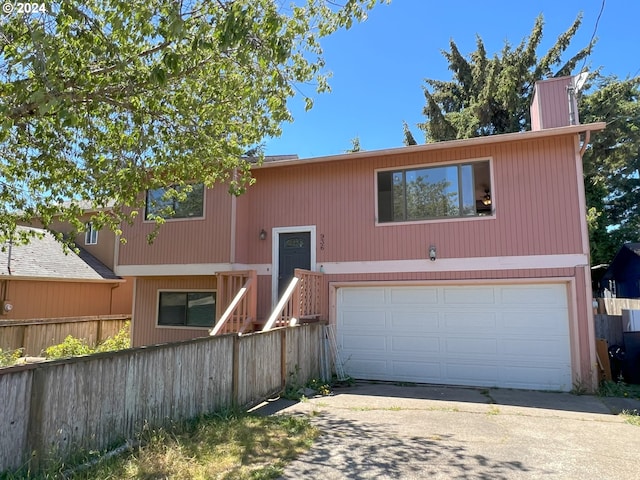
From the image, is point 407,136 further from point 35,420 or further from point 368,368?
point 35,420

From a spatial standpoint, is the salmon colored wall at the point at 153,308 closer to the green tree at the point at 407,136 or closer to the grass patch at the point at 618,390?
the grass patch at the point at 618,390

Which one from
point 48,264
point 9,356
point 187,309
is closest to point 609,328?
point 187,309

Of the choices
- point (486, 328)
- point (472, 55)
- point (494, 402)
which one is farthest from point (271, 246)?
point (472, 55)

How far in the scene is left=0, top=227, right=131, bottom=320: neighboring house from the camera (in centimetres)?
1351

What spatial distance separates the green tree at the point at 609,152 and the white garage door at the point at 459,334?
34.7ft

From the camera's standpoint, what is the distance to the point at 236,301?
8836 mm

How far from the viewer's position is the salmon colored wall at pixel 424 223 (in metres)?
8.54

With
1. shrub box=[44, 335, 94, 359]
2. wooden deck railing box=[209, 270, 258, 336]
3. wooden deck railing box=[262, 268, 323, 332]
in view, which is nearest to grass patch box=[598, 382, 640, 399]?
wooden deck railing box=[262, 268, 323, 332]

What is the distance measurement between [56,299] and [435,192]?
13.3 meters

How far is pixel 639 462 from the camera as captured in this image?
14.9 ft

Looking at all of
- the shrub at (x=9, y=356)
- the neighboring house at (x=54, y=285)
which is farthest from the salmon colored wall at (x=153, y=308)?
the neighboring house at (x=54, y=285)

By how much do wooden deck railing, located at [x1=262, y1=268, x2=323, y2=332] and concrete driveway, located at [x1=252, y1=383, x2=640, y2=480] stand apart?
1.68 metres

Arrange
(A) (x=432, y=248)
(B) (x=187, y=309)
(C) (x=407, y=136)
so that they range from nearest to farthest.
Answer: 1. (A) (x=432, y=248)
2. (B) (x=187, y=309)
3. (C) (x=407, y=136)

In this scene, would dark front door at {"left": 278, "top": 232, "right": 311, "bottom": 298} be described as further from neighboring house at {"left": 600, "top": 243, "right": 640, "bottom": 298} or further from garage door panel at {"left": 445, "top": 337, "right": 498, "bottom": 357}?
neighboring house at {"left": 600, "top": 243, "right": 640, "bottom": 298}
